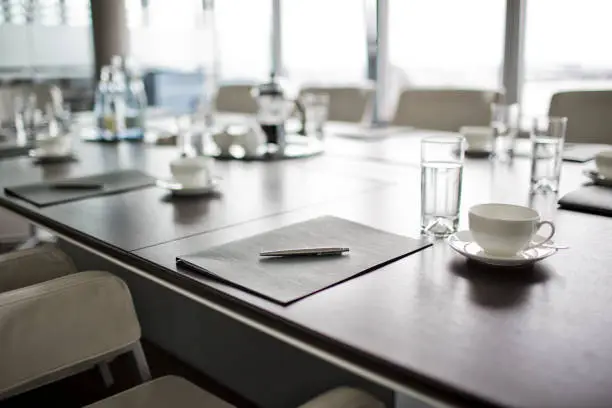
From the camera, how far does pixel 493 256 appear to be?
0.96 metres

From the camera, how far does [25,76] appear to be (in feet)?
17.4

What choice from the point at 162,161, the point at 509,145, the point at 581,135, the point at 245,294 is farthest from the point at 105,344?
the point at 581,135

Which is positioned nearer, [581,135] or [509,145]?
[509,145]

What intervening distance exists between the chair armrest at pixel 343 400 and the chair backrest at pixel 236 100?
2.81m

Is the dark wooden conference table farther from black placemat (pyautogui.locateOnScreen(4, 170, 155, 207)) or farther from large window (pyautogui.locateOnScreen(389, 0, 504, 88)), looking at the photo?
large window (pyautogui.locateOnScreen(389, 0, 504, 88))

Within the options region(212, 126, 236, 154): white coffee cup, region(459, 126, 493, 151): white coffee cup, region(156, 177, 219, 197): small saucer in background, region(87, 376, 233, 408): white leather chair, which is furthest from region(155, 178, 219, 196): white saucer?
region(459, 126, 493, 151): white coffee cup

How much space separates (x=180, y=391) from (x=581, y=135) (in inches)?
71.0

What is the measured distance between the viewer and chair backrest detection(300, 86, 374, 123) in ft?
10.2

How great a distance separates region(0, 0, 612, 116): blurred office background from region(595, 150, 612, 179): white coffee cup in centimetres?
108

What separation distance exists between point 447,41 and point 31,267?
305 cm

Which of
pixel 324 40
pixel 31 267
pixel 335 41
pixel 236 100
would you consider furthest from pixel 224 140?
pixel 324 40

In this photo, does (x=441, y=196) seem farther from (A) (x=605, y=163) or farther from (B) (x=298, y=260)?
(A) (x=605, y=163)

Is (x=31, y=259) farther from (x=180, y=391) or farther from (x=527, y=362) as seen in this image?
(x=527, y=362)

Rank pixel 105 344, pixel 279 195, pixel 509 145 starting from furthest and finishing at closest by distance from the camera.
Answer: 1. pixel 509 145
2. pixel 279 195
3. pixel 105 344
